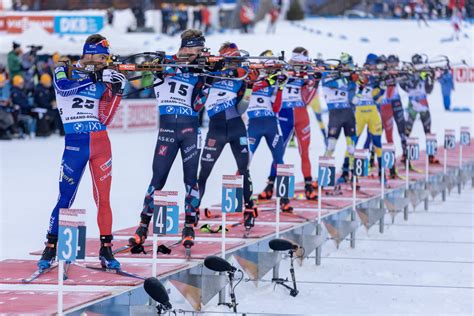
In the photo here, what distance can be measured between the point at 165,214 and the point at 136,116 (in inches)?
955

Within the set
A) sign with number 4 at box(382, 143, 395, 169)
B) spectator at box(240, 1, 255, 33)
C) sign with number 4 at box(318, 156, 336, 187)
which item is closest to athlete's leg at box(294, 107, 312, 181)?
sign with number 4 at box(382, 143, 395, 169)

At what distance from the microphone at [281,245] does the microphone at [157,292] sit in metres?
2.77

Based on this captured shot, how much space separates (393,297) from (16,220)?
18.9 feet

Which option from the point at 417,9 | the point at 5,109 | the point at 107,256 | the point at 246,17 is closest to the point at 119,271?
the point at 107,256

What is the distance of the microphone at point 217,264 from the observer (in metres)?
10.4

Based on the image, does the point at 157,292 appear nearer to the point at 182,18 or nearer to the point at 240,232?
the point at 240,232

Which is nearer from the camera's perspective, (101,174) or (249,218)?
(101,174)

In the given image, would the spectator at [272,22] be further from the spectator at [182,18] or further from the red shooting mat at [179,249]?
the red shooting mat at [179,249]

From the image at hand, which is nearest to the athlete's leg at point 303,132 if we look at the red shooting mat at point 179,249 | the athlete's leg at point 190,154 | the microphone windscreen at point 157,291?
the red shooting mat at point 179,249

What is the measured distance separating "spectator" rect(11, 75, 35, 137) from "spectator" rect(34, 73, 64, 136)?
0.71 ft

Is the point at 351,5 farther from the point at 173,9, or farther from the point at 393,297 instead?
the point at 393,297

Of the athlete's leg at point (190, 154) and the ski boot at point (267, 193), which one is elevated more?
the athlete's leg at point (190, 154)

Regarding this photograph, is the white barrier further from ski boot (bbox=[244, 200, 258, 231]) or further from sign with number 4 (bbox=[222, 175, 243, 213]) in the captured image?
sign with number 4 (bbox=[222, 175, 243, 213])

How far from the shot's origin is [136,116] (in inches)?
1337
